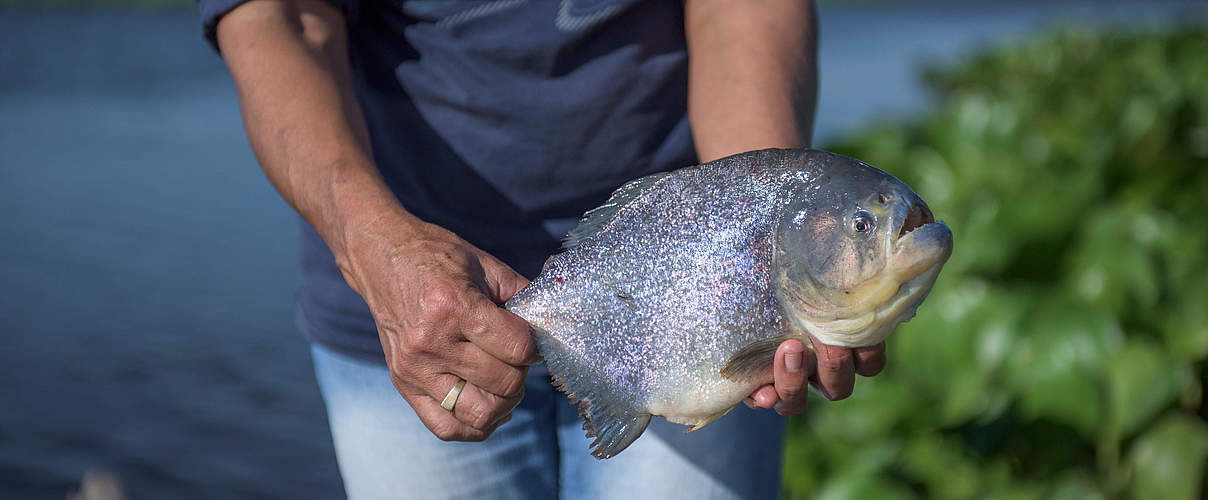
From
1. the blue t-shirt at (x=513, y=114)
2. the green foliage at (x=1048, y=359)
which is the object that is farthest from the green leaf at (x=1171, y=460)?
the blue t-shirt at (x=513, y=114)

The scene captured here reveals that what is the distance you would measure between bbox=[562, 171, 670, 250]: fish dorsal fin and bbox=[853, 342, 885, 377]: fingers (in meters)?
0.38

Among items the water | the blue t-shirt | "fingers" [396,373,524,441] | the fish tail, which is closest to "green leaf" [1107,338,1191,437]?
the blue t-shirt

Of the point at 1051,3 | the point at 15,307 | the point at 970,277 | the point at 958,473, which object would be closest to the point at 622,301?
the point at 958,473

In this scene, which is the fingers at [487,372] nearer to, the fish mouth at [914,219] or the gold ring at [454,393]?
the gold ring at [454,393]

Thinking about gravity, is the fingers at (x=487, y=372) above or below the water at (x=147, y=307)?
above

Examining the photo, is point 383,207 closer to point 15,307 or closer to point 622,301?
point 622,301

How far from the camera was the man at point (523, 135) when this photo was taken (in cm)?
167

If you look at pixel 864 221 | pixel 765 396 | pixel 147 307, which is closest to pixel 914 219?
pixel 864 221

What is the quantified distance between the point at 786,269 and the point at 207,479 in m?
4.57

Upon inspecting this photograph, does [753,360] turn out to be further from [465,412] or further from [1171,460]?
[1171,460]

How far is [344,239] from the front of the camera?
1.42m

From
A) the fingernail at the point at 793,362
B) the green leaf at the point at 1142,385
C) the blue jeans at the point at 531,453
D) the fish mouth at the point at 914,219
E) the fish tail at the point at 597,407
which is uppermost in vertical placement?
the fish mouth at the point at 914,219

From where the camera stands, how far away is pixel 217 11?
160cm

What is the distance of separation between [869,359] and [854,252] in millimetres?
212
